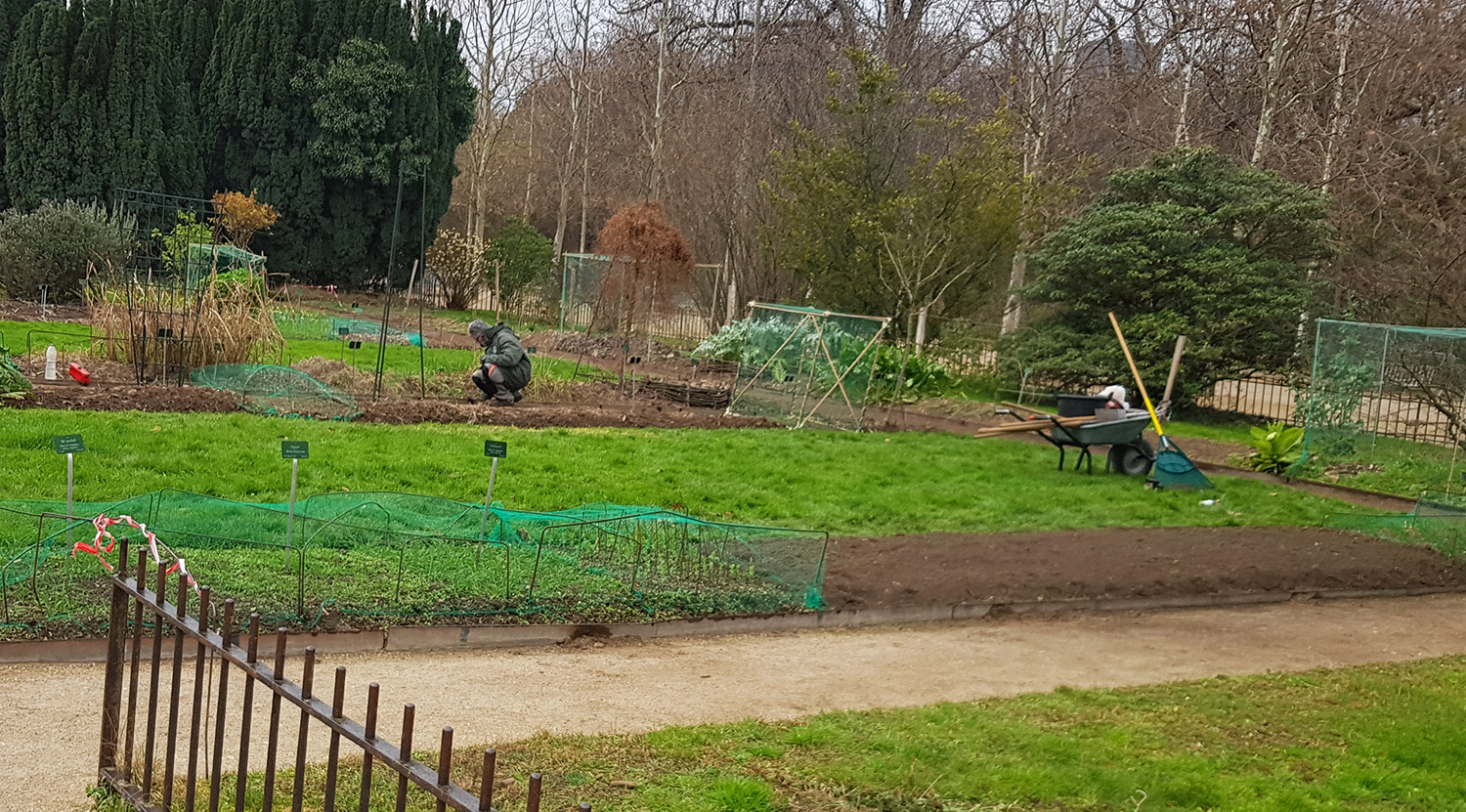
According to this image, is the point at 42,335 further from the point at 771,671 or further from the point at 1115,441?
the point at 771,671

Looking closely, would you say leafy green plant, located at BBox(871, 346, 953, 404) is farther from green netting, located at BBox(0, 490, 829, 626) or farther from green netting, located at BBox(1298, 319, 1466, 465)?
green netting, located at BBox(0, 490, 829, 626)

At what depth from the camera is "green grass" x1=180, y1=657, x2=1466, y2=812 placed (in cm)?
530

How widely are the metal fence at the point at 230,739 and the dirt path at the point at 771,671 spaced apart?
35cm

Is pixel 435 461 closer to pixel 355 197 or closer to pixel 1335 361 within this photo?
pixel 1335 361

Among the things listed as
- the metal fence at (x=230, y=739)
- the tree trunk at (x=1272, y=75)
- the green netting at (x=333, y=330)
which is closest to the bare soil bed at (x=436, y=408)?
the green netting at (x=333, y=330)

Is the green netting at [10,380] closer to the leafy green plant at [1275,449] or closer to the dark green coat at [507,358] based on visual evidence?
the dark green coat at [507,358]

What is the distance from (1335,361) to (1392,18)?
50.0ft

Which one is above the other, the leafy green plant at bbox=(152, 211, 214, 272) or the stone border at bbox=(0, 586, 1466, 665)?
the leafy green plant at bbox=(152, 211, 214, 272)

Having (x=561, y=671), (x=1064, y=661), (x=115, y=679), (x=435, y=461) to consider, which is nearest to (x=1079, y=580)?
(x=1064, y=661)

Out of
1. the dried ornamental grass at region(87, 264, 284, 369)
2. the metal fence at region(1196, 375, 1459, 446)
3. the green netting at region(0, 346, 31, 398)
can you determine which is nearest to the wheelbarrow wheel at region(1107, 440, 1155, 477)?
the metal fence at region(1196, 375, 1459, 446)

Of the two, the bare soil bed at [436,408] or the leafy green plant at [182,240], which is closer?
the bare soil bed at [436,408]

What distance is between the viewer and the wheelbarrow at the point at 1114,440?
15.0 meters

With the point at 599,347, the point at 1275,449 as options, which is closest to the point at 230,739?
the point at 1275,449

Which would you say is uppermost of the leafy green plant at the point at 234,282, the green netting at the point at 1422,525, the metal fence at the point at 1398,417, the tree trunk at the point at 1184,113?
the tree trunk at the point at 1184,113
